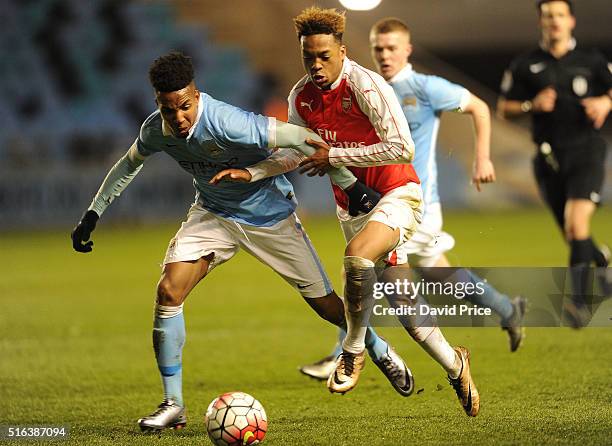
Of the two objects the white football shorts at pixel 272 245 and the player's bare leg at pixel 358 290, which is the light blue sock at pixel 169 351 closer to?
the white football shorts at pixel 272 245

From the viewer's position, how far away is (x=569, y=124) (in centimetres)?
801

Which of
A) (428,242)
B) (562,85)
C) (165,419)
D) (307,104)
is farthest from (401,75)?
(165,419)

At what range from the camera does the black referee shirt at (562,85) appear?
26.0 ft

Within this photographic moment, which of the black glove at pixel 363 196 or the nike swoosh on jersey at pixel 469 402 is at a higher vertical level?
the black glove at pixel 363 196

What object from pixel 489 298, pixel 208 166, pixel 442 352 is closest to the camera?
pixel 442 352

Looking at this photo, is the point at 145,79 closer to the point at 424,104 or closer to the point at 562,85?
the point at 562,85

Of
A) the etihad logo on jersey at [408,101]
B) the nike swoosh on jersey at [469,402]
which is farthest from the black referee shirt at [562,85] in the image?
the nike swoosh on jersey at [469,402]

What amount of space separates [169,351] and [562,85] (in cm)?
435

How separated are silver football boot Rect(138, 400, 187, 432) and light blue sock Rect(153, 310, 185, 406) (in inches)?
2.9

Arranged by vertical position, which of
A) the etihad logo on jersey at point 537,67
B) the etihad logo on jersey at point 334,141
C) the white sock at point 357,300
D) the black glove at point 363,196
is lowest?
the white sock at point 357,300

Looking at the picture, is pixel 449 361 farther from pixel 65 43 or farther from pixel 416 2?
pixel 416 2

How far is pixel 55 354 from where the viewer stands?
7.48m

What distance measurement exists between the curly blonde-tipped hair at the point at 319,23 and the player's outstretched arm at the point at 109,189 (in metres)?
1.07

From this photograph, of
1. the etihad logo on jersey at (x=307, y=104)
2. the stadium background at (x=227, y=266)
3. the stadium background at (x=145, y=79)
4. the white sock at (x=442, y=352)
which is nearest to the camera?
the white sock at (x=442, y=352)
